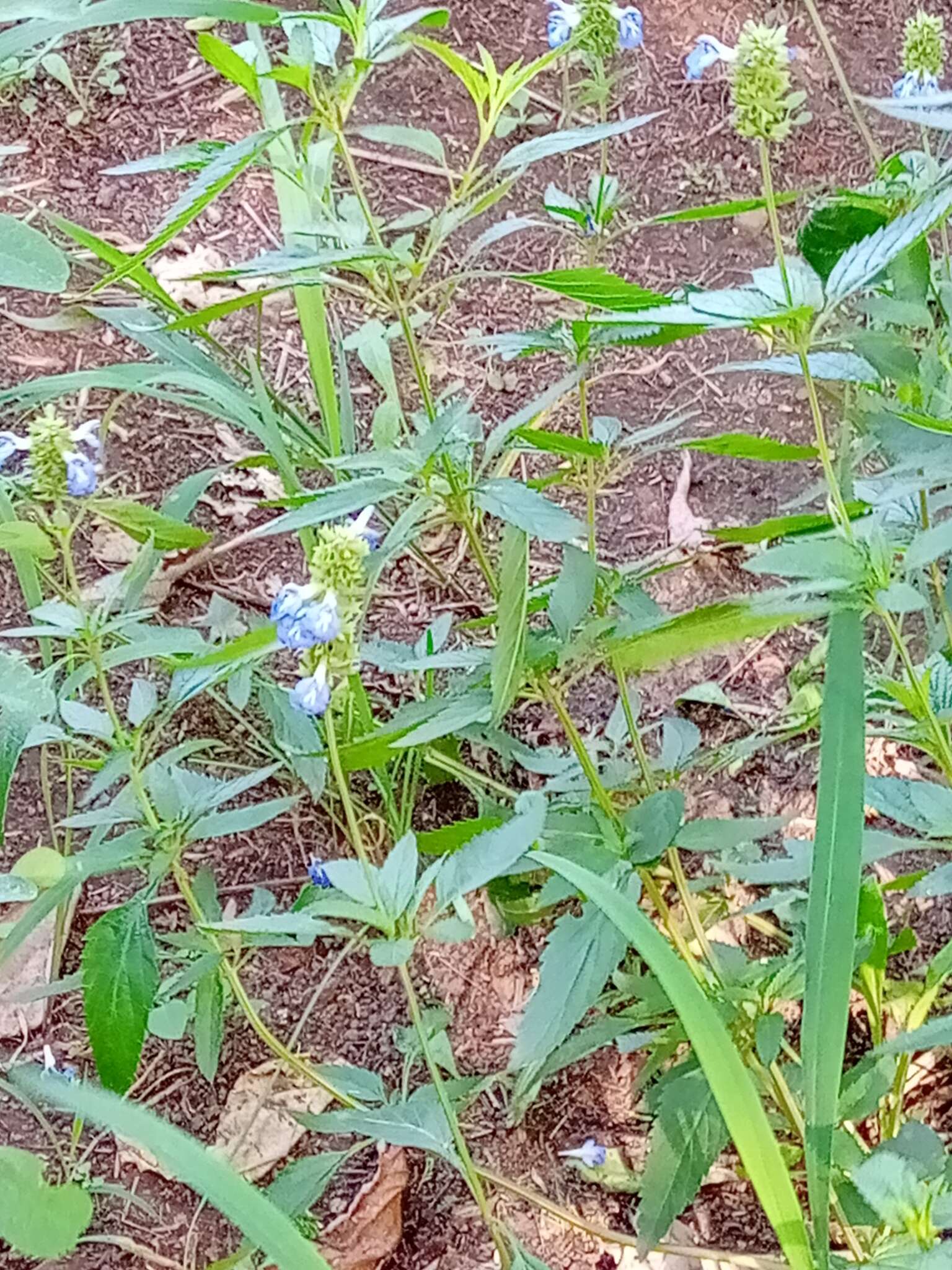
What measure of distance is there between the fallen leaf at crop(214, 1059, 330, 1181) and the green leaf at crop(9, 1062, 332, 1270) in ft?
1.43

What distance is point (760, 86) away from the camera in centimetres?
70

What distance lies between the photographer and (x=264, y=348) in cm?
153

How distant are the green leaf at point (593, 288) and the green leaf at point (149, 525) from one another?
17.1 inches

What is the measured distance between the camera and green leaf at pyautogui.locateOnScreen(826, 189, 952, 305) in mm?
625

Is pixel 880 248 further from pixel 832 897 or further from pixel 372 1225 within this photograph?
pixel 372 1225

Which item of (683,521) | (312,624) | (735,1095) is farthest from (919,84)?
(735,1095)

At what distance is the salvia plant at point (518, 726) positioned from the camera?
2.34 feet

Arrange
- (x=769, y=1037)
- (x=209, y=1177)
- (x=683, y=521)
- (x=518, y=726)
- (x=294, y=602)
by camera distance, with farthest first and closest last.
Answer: (x=683, y=521)
(x=518, y=726)
(x=769, y=1037)
(x=294, y=602)
(x=209, y=1177)

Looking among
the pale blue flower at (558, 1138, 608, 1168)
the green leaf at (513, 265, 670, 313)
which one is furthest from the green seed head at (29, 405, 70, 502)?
the pale blue flower at (558, 1138, 608, 1168)

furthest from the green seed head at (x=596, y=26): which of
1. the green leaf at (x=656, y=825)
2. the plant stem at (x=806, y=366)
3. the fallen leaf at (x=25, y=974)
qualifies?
the fallen leaf at (x=25, y=974)

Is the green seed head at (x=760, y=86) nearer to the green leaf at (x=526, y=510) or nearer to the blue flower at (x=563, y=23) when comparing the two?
the green leaf at (x=526, y=510)

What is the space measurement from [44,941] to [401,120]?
112 centimetres

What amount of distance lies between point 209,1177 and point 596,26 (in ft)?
2.99

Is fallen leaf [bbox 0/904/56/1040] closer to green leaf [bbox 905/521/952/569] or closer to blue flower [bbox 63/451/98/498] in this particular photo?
blue flower [bbox 63/451/98/498]
